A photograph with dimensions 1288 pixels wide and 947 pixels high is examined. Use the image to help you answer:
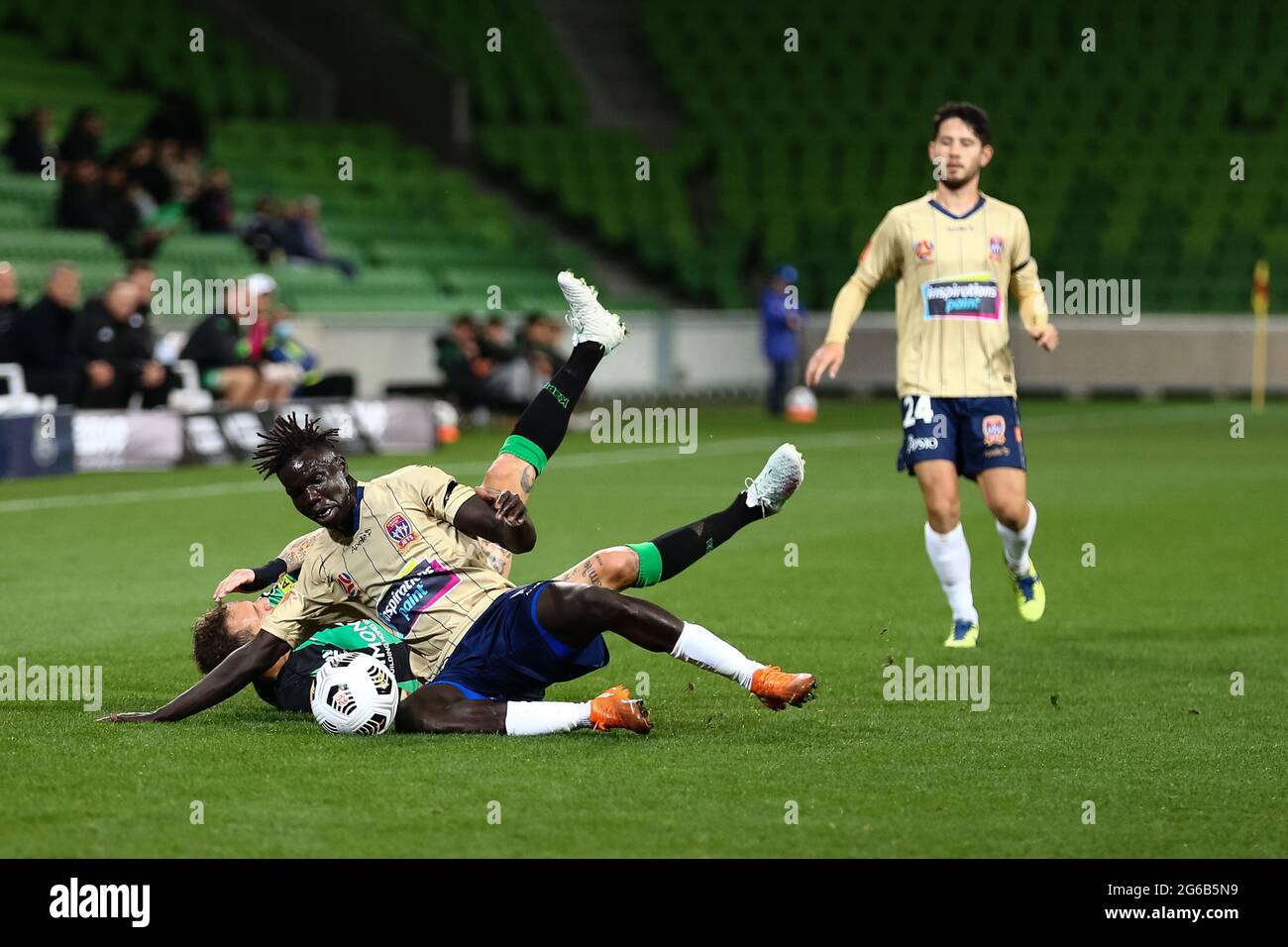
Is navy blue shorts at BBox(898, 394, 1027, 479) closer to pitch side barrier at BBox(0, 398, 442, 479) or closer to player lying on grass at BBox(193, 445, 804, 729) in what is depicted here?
player lying on grass at BBox(193, 445, 804, 729)

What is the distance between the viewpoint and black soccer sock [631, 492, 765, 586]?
7.83 m

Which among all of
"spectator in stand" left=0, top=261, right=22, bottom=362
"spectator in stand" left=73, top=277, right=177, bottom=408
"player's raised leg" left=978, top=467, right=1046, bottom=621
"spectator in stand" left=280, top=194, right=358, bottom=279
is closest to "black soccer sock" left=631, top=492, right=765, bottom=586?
"player's raised leg" left=978, top=467, right=1046, bottom=621

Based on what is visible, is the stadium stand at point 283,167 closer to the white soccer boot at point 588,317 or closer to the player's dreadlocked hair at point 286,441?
the white soccer boot at point 588,317

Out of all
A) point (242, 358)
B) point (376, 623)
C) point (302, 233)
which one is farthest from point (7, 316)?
point (376, 623)

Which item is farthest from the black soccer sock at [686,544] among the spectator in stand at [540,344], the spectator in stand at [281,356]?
the spectator in stand at [540,344]

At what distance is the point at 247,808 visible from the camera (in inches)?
234

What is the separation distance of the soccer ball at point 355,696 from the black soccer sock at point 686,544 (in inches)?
46.2

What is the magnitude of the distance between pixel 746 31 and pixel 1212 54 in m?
8.14

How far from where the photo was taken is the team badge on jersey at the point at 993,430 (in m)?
9.39

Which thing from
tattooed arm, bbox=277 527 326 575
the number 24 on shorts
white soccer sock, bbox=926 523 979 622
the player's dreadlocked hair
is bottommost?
white soccer sock, bbox=926 523 979 622

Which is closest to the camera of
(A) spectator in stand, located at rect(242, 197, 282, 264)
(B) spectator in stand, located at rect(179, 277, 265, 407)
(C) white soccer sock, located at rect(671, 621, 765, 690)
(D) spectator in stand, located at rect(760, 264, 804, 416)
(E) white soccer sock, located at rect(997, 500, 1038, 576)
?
(C) white soccer sock, located at rect(671, 621, 765, 690)

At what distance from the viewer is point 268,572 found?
7.67 m

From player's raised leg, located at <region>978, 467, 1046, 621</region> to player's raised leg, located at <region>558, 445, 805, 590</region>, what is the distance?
5.32 ft
